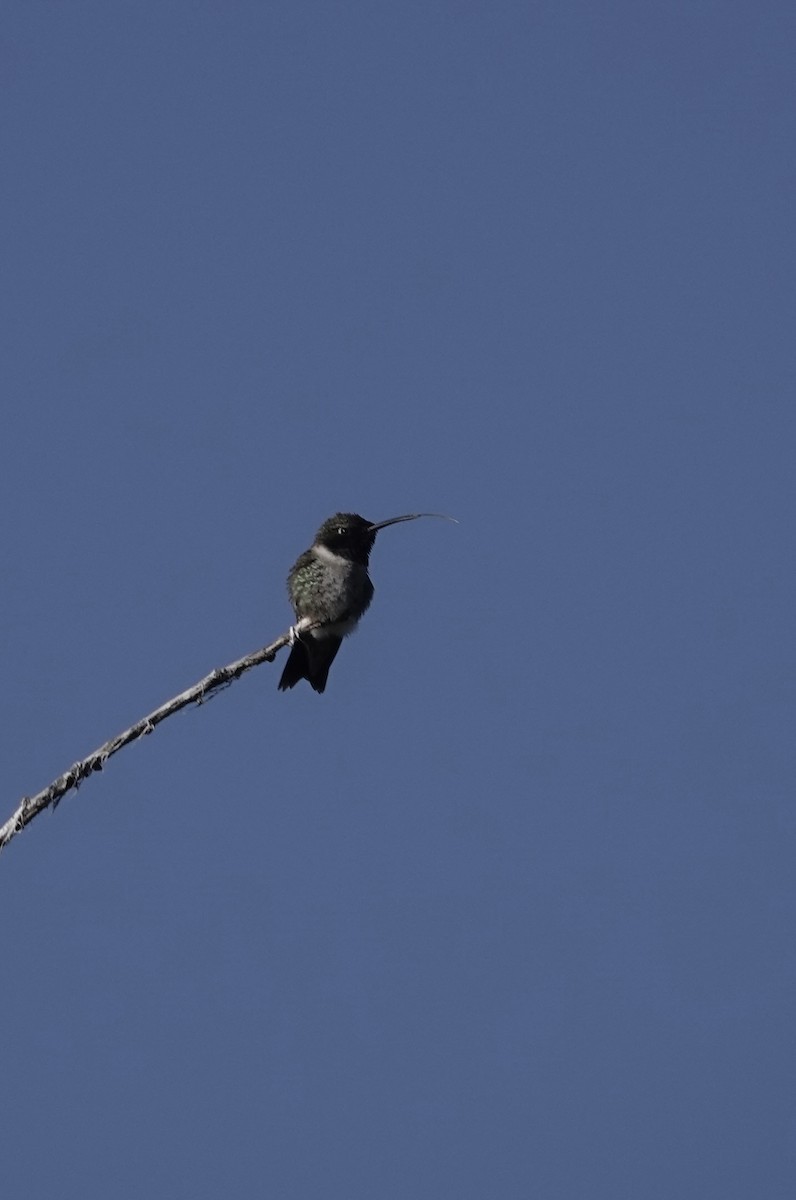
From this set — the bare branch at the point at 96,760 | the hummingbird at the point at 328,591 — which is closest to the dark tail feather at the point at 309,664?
the hummingbird at the point at 328,591

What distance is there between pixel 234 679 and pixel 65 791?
0.74m

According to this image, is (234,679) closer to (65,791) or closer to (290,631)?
(65,791)

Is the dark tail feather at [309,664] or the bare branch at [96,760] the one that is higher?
the dark tail feather at [309,664]

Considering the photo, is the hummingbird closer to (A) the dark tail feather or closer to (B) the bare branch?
(A) the dark tail feather

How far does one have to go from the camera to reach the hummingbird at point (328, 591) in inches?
348

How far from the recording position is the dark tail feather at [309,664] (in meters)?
8.73

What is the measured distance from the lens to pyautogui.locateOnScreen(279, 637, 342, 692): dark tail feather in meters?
8.73

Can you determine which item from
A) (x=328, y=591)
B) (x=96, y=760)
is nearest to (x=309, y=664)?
(x=328, y=591)

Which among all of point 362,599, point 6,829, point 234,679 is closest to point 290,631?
point 362,599

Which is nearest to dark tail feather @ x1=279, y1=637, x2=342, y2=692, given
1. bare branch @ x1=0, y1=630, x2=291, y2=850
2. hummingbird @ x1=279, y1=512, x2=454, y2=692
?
hummingbird @ x1=279, y1=512, x2=454, y2=692

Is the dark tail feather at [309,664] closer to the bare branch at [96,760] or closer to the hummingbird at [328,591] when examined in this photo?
the hummingbird at [328,591]

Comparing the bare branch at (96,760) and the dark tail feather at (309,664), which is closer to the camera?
the bare branch at (96,760)

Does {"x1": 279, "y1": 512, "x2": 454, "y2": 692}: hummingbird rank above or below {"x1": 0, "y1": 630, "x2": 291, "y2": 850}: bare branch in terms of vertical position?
above

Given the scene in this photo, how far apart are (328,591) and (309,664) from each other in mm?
444
